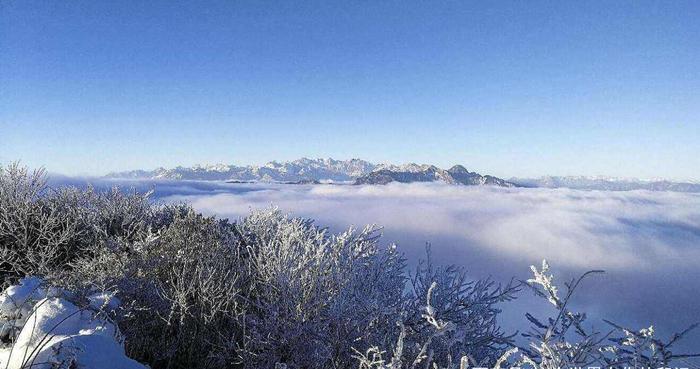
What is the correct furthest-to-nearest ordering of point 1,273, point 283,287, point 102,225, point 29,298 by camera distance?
point 102,225 → point 1,273 → point 283,287 → point 29,298

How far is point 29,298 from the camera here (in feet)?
14.5

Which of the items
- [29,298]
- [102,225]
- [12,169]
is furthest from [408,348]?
[12,169]

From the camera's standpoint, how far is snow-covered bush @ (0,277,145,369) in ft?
9.32

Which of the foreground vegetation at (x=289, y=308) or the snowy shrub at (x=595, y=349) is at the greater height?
the snowy shrub at (x=595, y=349)

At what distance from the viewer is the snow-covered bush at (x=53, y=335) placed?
9.32 feet

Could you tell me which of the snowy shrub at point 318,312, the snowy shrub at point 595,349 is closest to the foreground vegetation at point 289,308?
the snowy shrub at point 318,312

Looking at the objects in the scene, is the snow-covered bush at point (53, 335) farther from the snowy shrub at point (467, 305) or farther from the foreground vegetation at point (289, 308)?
the snowy shrub at point (467, 305)

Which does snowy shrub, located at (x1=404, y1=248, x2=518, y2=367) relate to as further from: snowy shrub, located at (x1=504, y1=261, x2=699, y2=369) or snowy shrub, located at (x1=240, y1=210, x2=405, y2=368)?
snowy shrub, located at (x1=504, y1=261, x2=699, y2=369)

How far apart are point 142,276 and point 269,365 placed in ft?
9.44

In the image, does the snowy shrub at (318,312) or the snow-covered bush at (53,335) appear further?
the snowy shrub at (318,312)

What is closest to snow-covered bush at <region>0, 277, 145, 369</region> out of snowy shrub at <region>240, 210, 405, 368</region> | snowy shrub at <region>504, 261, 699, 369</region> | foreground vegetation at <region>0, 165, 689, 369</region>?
foreground vegetation at <region>0, 165, 689, 369</region>

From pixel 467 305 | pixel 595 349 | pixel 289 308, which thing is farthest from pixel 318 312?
pixel 595 349

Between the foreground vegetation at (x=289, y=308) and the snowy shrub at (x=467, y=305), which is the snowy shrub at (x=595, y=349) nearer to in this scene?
the foreground vegetation at (x=289, y=308)

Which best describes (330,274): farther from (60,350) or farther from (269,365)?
(60,350)
